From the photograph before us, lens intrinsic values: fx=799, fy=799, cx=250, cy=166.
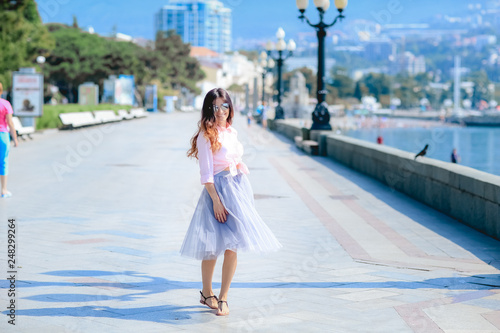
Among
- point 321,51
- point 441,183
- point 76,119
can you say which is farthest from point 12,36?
point 441,183

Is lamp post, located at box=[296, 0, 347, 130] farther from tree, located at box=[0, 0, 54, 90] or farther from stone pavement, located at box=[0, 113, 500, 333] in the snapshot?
tree, located at box=[0, 0, 54, 90]

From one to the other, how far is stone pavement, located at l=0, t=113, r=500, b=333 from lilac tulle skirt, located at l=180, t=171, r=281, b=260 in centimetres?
46

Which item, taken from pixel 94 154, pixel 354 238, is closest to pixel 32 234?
pixel 354 238

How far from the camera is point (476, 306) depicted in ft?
18.8

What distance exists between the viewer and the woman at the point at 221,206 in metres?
5.42

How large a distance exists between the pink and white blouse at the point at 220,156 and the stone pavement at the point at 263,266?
38.6 inches

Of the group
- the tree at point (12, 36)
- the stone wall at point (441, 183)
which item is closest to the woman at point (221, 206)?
the stone wall at point (441, 183)

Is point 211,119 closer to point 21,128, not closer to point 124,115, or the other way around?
point 21,128

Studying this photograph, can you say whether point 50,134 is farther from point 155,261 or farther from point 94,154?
point 155,261

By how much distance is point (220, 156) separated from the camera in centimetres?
550

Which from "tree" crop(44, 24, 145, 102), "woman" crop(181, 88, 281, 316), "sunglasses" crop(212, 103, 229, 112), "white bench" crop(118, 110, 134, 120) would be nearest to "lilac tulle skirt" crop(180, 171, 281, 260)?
"woman" crop(181, 88, 281, 316)

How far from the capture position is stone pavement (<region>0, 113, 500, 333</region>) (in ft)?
17.5

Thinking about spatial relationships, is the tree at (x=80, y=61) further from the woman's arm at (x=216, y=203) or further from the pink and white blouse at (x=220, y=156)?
the woman's arm at (x=216, y=203)

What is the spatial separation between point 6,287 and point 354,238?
4.07 metres
